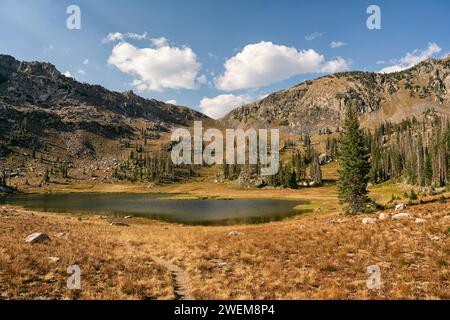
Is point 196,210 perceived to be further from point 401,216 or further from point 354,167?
point 401,216

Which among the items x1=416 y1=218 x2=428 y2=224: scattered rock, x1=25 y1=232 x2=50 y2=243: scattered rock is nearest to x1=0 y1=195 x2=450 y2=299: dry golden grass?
x1=416 y1=218 x2=428 y2=224: scattered rock

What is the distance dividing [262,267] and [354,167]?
107 feet

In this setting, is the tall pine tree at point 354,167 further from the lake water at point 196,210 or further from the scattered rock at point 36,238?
the scattered rock at point 36,238

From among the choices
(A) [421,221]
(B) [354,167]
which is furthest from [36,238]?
(B) [354,167]

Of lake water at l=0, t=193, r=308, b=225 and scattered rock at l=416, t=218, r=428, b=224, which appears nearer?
scattered rock at l=416, t=218, r=428, b=224

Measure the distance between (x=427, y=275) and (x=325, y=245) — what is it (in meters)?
9.39

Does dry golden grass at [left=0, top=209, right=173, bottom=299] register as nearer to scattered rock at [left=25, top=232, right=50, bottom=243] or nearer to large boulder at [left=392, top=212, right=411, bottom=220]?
scattered rock at [left=25, top=232, right=50, bottom=243]

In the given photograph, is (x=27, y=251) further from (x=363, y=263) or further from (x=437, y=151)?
(x=437, y=151)

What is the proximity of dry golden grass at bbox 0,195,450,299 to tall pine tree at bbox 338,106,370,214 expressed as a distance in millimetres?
16574

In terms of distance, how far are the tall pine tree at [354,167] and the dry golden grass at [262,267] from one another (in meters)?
16.6

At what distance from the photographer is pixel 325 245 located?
25016 millimetres

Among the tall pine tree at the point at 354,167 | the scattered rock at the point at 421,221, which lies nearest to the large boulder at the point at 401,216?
the scattered rock at the point at 421,221

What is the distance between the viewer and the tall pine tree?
46.2 metres
